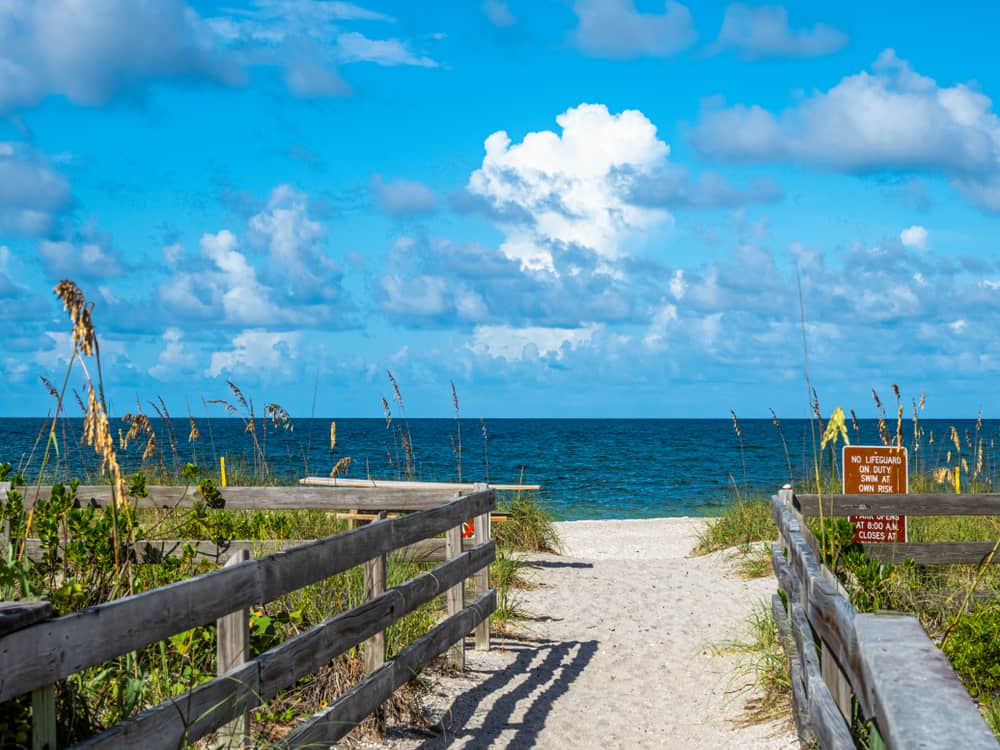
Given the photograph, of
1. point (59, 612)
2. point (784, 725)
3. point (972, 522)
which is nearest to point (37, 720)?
point (59, 612)

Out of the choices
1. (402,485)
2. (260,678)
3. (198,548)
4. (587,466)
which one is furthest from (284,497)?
(587,466)

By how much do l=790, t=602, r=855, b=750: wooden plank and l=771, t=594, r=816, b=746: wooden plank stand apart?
0.14 m

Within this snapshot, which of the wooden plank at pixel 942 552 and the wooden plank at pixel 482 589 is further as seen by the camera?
the wooden plank at pixel 942 552

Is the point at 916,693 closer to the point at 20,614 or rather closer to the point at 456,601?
the point at 20,614

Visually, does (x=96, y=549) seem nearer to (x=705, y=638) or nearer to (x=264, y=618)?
(x=264, y=618)

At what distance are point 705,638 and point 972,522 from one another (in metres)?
3.68

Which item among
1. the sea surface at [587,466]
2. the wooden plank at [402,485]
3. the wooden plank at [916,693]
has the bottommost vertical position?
the sea surface at [587,466]

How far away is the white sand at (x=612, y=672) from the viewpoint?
6.11 m

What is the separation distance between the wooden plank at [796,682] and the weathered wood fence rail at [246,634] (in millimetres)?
2220

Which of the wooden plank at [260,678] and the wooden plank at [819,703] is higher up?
the wooden plank at [260,678]

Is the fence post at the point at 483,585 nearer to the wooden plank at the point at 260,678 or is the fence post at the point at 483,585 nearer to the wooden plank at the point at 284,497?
the wooden plank at the point at 284,497

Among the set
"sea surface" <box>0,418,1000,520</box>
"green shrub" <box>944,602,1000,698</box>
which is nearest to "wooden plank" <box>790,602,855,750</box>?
"green shrub" <box>944,602,1000,698</box>

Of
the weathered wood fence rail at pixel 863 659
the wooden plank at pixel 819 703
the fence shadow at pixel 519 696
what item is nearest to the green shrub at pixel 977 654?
the weathered wood fence rail at pixel 863 659

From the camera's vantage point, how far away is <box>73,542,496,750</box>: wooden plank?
10.2ft
